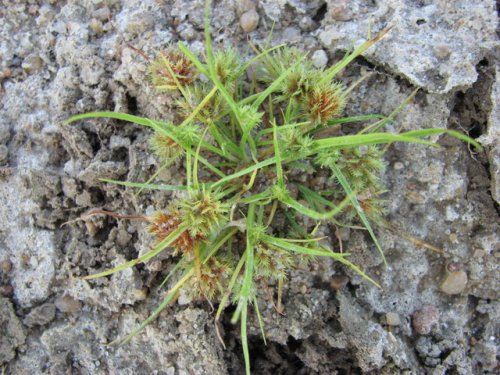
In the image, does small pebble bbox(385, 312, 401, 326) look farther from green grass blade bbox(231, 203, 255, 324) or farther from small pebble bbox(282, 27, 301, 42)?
small pebble bbox(282, 27, 301, 42)

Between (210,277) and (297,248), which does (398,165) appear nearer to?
(297,248)

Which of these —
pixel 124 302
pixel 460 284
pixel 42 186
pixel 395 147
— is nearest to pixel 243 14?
pixel 395 147

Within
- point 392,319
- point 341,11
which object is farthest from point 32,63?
point 392,319

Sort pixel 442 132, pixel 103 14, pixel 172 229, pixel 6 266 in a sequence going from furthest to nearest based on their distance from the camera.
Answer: pixel 103 14 → pixel 6 266 → pixel 172 229 → pixel 442 132

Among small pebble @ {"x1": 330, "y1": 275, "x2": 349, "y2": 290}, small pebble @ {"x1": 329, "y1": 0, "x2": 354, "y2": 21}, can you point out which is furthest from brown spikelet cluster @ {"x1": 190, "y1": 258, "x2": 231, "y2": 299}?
small pebble @ {"x1": 329, "y1": 0, "x2": 354, "y2": 21}

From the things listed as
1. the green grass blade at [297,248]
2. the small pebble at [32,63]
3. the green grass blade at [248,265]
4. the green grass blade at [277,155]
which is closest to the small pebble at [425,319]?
the green grass blade at [297,248]

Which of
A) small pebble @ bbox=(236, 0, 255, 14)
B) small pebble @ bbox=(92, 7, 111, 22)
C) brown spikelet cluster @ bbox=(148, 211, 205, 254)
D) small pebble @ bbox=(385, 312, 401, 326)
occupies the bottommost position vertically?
small pebble @ bbox=(385, 312, 401, 326)
